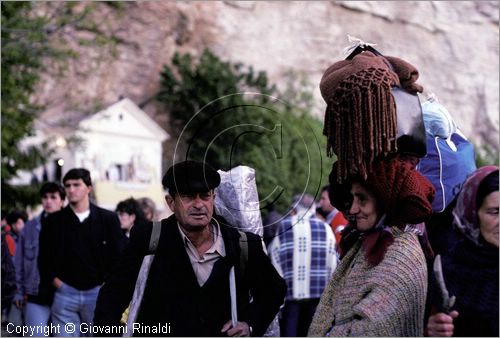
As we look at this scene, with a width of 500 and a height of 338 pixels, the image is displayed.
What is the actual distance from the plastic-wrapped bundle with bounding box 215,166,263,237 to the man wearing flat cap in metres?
0.26

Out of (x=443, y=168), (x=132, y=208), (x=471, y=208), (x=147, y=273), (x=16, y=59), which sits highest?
(x=16, y=59)

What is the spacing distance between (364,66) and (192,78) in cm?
4368

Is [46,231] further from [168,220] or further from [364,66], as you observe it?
[364,66]

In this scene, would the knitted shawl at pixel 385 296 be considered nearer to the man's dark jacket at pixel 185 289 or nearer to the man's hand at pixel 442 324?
the man's hand at pixel 442 324

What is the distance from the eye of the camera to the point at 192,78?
156 feet

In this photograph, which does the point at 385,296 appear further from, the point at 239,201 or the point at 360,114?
the point at 239,201

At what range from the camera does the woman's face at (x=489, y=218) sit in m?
4.40

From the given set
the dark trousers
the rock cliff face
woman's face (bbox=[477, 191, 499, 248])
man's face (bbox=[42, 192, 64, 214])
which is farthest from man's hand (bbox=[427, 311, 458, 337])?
the rock cliff face

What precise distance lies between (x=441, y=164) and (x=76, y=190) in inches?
154

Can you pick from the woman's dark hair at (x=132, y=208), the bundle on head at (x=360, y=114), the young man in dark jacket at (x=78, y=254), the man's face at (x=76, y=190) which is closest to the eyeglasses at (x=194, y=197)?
the bundle on head at (x=360, y=114)

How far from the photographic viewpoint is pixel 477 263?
14.6ft

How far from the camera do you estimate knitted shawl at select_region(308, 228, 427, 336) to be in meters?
3.86

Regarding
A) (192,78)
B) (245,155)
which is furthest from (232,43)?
(245,155)

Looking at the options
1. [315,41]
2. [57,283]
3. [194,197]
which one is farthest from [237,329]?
[315,41]
